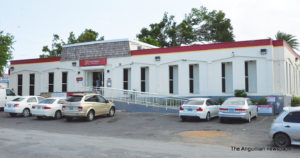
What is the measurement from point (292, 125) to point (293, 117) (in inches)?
12.1

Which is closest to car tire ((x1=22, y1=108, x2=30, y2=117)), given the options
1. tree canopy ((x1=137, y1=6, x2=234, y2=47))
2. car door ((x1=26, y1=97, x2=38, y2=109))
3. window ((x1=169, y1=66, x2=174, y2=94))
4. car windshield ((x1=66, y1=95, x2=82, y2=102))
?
car door ((x1=26, y1=97, x2=38, y2=109))

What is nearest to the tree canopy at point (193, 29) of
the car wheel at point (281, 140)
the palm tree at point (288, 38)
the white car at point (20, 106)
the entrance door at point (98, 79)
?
the palm tree at point (288, 38)

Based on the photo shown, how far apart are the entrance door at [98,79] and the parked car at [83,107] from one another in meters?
8.76

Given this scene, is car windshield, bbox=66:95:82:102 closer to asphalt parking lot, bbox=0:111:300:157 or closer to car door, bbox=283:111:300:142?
asphalt parking lot, bbox=0:111:300:157

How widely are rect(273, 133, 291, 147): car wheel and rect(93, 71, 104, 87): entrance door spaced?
19.0 m

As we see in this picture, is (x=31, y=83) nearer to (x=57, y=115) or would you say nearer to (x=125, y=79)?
(x=125, y=79)

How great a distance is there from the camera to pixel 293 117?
9.16m

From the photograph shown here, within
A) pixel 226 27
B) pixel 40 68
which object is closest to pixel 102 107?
pixel 40 68

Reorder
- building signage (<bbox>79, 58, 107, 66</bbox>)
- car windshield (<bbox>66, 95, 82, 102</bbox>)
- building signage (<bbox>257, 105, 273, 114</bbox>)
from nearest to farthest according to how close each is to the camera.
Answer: car windshield (<bbox>66, 95, 82, 102</bbox>) < building signage (<bbox>257, 105, 273, 114</bbox>) < building signage (<bbox>79, 58, 107, 66</bbox>)

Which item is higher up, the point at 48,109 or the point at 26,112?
the point at 48,109

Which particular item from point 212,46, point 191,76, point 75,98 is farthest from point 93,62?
point 212,46

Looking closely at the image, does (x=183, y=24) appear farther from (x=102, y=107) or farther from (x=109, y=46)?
(x=102, y=107)

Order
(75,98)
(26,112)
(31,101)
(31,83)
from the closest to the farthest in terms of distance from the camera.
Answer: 1. (75,98)
2. (26,112)
3. (31,101)
4. (31,83)

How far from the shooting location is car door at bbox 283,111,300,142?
888cm
